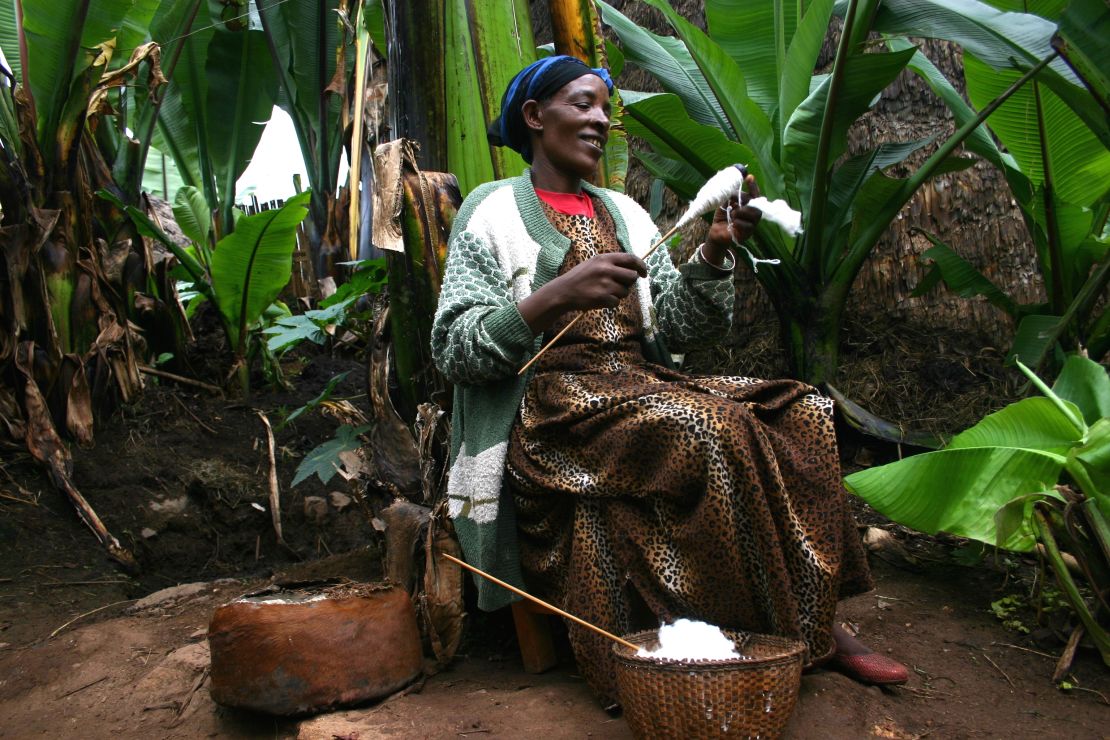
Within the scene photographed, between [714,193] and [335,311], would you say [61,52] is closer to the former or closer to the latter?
[335,311]

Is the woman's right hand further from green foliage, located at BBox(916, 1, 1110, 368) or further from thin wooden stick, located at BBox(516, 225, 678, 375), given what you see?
green foliage, located at BBox(916, 1, 1110, 368)

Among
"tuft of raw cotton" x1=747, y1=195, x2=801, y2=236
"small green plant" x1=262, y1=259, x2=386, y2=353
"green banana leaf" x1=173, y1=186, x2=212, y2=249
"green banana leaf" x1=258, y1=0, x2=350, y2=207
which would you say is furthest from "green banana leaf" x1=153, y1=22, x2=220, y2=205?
"tuft of raw cotton" x1=747, y1=195, x2=801, y2=236

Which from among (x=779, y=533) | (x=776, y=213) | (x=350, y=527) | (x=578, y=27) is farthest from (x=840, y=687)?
(x=350, y=527)

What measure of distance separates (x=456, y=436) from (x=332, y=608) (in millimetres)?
560

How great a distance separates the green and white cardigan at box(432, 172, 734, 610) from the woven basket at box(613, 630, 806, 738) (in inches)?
27.0

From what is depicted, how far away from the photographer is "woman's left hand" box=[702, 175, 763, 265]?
2346 mm

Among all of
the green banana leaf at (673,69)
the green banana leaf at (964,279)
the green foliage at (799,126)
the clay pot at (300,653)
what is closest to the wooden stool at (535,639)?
the clay pot at (300,653)

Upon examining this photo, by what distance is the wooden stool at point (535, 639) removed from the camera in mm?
2559

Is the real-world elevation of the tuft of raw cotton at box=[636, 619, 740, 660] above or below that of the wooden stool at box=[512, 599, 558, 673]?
above

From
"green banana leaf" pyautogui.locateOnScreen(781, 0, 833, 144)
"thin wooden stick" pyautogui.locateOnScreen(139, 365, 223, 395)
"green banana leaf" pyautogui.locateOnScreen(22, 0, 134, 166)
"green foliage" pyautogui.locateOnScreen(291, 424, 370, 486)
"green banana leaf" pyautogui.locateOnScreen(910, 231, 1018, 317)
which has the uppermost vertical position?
"green banana leaf" pyautogui.locateOnScreen(22, 0, 134, 166)

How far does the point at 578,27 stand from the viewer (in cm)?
325

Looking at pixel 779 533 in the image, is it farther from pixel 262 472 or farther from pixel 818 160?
pixel 262 472

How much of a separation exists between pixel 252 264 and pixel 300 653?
2602mm

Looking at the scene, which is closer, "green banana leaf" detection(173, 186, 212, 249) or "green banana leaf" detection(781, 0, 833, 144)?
"green banana leaf" detection(781, 0, 833, 144)
